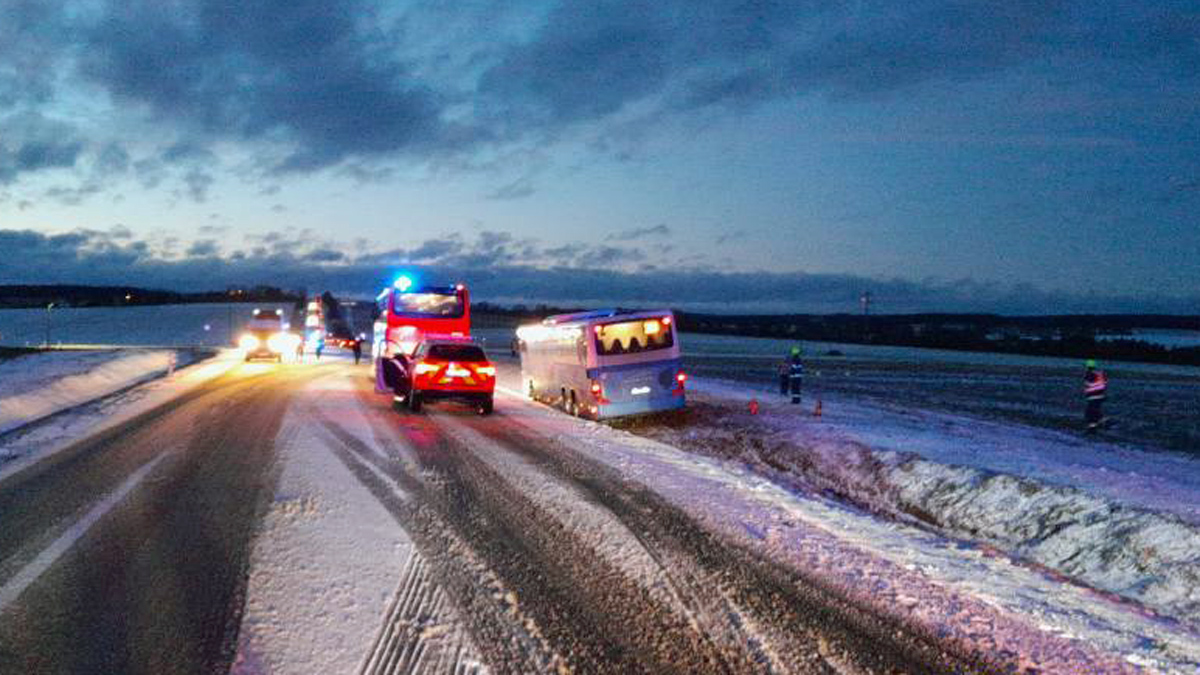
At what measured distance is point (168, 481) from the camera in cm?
1042

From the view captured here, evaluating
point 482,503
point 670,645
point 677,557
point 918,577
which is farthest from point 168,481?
point 918,577

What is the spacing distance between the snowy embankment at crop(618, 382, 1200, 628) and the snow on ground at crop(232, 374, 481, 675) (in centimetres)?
580

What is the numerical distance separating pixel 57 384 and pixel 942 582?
973 inches

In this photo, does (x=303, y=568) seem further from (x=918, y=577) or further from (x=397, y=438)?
(x=397, y=438)

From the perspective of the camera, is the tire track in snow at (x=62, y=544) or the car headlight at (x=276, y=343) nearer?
the tire track in snow at (x=62, y=544)

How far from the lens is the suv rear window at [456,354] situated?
65.5ft

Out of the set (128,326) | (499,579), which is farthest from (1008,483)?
(128,326)

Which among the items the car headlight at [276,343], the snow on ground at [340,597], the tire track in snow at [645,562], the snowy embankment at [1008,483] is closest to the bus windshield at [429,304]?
the snowy embankment at [1008,483]

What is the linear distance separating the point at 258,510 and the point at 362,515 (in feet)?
3.52

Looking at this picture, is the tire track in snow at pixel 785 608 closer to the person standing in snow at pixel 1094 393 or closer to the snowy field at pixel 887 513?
the snowy field at pixel 887 513

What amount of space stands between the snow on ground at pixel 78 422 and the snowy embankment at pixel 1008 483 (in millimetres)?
10409

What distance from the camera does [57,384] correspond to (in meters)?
24.2

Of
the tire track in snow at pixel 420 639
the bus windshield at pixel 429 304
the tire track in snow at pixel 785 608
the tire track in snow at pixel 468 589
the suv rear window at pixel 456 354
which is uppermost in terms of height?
the bus windshield at pixel 429 304

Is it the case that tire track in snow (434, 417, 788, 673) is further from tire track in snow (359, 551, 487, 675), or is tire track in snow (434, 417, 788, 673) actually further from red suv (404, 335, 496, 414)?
red suv (404, 335, 496, 414)
